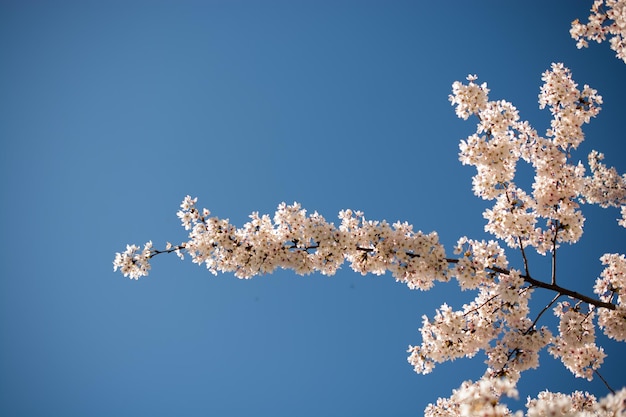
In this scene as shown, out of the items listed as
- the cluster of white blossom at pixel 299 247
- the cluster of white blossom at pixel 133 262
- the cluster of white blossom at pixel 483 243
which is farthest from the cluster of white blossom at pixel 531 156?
the cluster of white blossom at pixel 133 262

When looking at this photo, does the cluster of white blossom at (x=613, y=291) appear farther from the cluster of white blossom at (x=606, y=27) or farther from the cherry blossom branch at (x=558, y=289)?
the cluster of white blossom at (x=606, y=27)

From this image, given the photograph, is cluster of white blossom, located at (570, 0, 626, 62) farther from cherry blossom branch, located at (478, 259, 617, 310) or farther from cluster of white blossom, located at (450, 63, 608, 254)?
cherry blossom branch, located at (478, 259, 617, 310)

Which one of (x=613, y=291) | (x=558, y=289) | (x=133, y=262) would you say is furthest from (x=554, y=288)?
(x=133, y=262)

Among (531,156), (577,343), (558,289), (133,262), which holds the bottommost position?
(577,343)

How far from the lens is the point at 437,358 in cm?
925

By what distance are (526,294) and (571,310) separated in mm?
1766

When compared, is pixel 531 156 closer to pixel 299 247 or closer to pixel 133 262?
pixel 299 247

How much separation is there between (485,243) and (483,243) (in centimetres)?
6

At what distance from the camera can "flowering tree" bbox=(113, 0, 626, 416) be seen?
8883mm

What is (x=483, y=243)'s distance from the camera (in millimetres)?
8984

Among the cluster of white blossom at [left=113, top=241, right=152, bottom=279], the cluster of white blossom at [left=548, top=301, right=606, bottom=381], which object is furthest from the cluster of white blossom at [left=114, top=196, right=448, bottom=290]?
the cluster of white blossom at [left=548, top=301, right=606, bottom=381]

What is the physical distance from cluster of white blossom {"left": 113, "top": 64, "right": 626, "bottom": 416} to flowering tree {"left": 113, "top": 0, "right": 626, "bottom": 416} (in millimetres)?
21

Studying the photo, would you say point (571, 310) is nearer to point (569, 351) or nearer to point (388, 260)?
point (569, 351)

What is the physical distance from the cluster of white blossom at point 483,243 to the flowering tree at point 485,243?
0.02 meters
